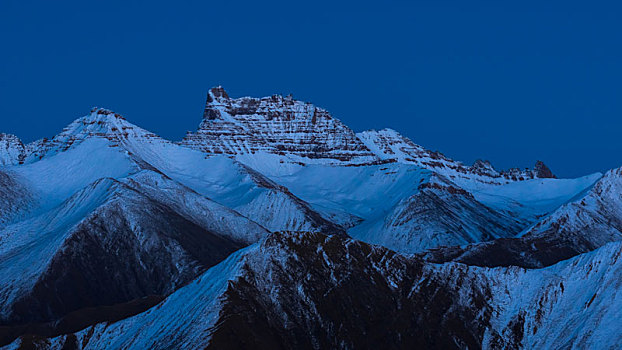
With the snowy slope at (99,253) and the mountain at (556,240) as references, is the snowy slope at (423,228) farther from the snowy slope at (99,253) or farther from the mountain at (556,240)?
the snowy slope at (99,253)

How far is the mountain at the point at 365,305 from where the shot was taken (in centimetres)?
8256

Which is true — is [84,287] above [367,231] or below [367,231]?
Answer: below

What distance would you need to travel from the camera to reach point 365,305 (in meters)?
90.9

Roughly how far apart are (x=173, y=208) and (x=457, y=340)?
85.1 m

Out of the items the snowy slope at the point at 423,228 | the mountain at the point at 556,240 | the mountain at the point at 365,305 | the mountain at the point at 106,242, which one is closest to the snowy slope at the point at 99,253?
the mountain at the point at 106,242

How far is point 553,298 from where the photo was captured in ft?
310

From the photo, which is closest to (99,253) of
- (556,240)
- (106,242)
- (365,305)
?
(106,242)

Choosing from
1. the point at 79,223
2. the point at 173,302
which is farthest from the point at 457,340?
the point at 79,223

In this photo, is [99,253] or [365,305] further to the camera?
[99,253]

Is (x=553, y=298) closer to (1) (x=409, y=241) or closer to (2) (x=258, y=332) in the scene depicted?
(2) (x=258, y=332)

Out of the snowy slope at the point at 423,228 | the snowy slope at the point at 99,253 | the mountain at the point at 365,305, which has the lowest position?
the mountain at the point at 365,305

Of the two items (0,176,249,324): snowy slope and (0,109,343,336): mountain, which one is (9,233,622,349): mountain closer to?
(0,176,249,324): snowy slope

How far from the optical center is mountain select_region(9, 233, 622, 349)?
82.6 meters

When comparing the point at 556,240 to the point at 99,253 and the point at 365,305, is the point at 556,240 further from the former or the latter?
the point at 365,305
